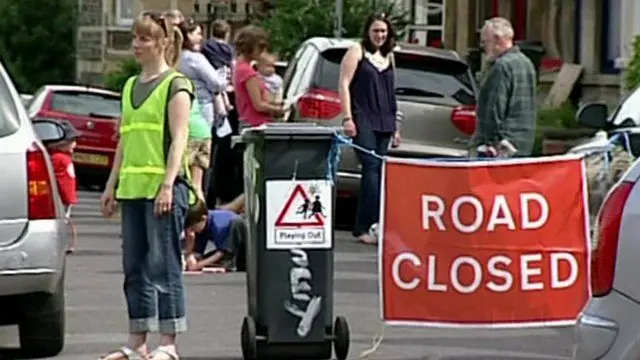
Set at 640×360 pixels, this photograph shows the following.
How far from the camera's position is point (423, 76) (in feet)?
60.7

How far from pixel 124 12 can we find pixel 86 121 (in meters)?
22.8

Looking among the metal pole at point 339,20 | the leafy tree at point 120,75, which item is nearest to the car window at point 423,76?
the metal pole at point 339,20

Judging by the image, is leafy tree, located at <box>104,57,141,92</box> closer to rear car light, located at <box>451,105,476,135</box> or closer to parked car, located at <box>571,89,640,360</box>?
rear car light, located at <box>451,105,476,135</box>

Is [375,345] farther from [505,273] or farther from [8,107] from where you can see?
[8,107]

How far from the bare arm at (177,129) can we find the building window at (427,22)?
24.0 m

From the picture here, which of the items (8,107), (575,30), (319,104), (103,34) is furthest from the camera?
(103,34)

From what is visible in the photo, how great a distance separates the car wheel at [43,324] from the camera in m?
10.4

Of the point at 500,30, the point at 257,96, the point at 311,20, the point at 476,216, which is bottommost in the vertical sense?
the point at 476,216

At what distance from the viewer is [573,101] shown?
26.4 metres

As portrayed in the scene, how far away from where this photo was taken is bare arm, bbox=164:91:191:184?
9727mm

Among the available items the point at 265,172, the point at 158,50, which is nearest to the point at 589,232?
the point at 265,172

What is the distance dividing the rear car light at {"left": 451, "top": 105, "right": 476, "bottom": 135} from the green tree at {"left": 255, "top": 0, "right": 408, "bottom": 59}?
11.1 metres

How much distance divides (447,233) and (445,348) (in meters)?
1.67

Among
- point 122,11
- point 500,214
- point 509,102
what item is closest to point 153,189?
point 500,214
